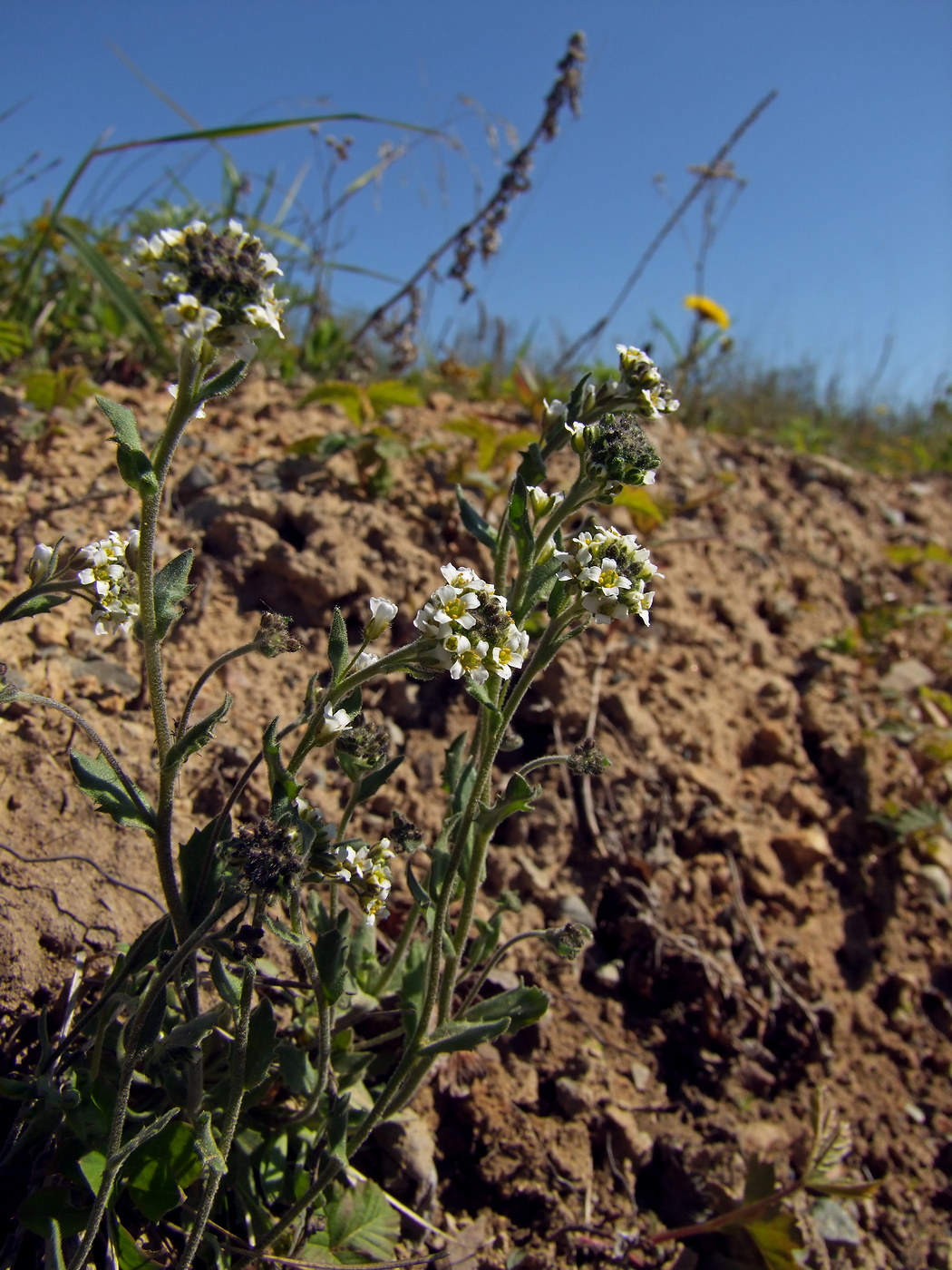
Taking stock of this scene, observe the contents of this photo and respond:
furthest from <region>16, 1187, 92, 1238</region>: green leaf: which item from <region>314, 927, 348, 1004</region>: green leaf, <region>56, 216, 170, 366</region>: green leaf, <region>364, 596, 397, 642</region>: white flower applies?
<region>56, 216, 170, 366</region>: green leaf

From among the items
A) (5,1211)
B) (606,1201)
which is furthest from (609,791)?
(5,1211)

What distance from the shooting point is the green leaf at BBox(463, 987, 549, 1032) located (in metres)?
1.79

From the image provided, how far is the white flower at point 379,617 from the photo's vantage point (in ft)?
5.07

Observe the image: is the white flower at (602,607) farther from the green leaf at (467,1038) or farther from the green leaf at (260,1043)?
the green leaf at (260,1043)

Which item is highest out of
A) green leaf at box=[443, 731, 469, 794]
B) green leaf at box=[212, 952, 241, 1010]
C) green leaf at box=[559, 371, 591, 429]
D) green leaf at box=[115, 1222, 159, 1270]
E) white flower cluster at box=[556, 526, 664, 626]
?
green leaf at box=[559, 371, 591, 429]

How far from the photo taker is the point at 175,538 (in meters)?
2.80

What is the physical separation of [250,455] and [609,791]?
1.88 m

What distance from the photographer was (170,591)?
4.82 feet

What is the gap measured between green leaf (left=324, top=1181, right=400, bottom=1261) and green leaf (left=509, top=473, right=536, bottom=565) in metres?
1.40

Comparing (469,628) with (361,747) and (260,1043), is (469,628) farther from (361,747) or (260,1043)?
(260,1043)

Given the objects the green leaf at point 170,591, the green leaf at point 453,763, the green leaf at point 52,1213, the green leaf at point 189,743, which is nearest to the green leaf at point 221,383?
the green leaf at point 170,591

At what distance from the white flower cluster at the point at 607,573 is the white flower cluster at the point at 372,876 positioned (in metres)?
0.62

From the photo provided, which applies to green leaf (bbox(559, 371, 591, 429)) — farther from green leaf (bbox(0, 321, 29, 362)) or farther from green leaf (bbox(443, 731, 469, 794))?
green leaf (bbox(0, 321, 29, 362))

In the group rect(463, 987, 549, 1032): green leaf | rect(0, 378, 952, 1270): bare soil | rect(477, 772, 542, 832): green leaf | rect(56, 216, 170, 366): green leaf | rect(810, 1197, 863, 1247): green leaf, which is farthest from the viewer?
rect(56, 216, 170, 366): green leaf
